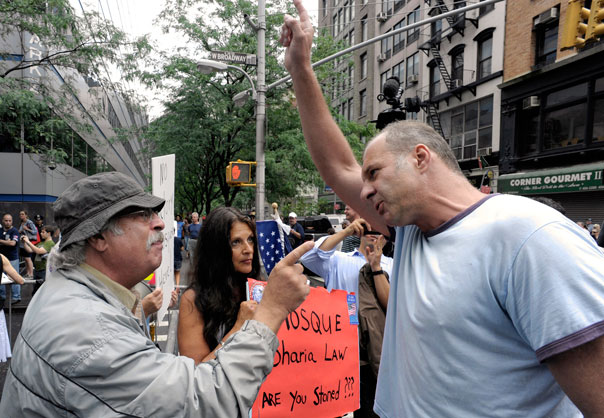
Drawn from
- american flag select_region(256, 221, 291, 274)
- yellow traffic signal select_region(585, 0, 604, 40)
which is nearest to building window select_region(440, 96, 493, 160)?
yellow traffic signal select_region(585, 0, 604, 40)

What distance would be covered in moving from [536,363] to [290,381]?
1820 millimetres

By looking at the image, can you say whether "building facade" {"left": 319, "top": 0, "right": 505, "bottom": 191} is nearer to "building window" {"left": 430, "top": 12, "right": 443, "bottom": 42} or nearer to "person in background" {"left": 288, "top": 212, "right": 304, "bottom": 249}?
"building window" {"left": 430, "top": 12, "right": 443, "bottom": 42}

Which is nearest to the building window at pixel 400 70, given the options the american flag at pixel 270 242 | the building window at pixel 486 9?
the building window at pixel 486 9

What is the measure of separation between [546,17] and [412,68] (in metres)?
11.9

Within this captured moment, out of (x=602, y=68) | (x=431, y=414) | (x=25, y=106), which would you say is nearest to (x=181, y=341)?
(x=431, y=414)

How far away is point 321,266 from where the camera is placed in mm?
3822

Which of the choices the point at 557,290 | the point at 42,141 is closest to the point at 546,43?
the point at 42,141

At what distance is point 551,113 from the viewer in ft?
65.3

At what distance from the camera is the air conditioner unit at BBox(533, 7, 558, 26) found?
18.8m

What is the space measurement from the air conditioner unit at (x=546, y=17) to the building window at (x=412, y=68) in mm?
A: 10087

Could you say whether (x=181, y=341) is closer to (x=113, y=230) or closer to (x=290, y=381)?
(x=290, y=381)

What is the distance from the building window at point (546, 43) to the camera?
19.4m

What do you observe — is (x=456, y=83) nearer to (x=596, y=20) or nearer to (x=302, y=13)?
(x=596, y=20)

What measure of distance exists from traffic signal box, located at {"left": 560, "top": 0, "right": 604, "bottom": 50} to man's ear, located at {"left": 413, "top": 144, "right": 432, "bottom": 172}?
9.25 meters
